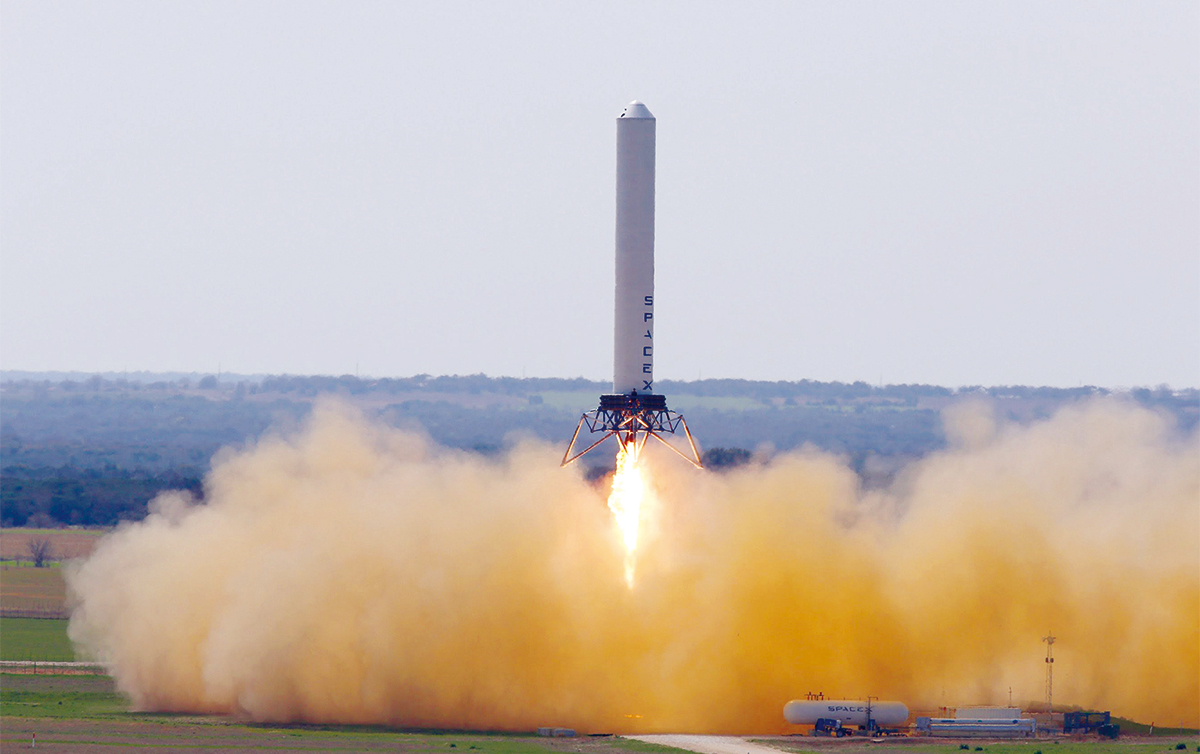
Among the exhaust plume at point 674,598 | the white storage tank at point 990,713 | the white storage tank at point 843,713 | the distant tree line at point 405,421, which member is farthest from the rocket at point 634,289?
the distant tree line at point 405,421

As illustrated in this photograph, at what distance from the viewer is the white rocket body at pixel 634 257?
49312 millimetres

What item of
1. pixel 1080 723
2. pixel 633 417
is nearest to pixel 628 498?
pixel 633 417

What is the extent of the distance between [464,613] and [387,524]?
3.76 metres

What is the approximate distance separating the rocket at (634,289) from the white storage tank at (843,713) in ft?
25.4

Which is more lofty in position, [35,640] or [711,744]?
[711,744]

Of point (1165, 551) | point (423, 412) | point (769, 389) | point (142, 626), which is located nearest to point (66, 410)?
point (423, 412)

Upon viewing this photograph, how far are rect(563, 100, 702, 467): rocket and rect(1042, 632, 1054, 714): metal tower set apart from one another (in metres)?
11.0

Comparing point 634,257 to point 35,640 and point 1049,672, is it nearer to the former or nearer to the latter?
point 1049,672

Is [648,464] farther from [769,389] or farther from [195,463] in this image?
[769,389]

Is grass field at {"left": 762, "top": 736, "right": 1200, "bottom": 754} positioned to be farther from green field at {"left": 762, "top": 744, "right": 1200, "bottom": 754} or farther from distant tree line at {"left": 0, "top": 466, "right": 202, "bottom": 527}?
distant tree line at {"left": 0, "top": 466, "right": 202, "bottom": 527}

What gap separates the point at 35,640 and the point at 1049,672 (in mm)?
37396

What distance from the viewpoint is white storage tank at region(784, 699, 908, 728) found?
1844 inches

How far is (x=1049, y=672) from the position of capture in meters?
49.3

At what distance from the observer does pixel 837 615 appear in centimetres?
4972
